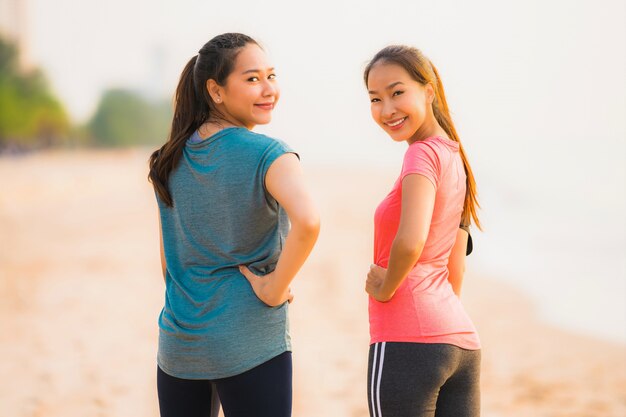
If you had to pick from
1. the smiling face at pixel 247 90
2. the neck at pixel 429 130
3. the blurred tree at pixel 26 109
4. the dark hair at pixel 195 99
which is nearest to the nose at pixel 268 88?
the smiling face at pixel 247 90

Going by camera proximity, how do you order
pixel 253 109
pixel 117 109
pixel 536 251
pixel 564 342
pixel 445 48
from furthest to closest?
pixel 117 109, pixel 445 48, pixel 536 251, pixel 564 342, pixel 253 109

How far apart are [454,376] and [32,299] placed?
715 cm

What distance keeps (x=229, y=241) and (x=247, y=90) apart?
44 cm

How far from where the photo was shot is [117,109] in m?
78.2

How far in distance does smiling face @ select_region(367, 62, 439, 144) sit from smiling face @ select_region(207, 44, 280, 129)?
309 mm

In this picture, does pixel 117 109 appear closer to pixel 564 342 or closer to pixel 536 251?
pixel 536 251

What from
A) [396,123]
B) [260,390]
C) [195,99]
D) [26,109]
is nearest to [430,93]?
[396,123]

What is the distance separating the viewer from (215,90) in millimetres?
2021

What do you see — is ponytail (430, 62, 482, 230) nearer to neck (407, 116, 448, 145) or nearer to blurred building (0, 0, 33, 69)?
neck (407, 116, 448, 145)

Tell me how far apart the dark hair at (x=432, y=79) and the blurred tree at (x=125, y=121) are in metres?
72.3

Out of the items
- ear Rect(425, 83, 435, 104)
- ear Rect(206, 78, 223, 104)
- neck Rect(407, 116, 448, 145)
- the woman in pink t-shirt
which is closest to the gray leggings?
the woman in pink t-shirt

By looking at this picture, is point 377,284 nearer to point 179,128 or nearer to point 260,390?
point 260,390

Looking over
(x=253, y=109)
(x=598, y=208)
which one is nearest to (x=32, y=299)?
(x=253, y=109)

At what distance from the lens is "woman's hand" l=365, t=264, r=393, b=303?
→ 1.89 metres
